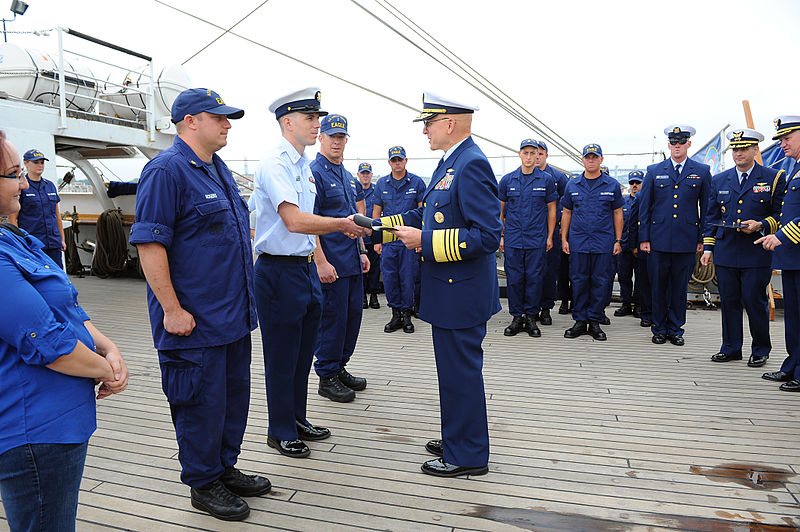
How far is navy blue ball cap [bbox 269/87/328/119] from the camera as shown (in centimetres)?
269

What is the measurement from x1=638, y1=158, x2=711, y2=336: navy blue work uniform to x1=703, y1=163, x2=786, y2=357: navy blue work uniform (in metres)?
0.33

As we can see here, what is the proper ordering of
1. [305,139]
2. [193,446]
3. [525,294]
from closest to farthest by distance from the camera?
[193,446] → [305,139] → [525,294]

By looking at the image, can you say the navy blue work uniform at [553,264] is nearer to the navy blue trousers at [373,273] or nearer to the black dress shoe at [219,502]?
the navy blue trousers at [373,273]

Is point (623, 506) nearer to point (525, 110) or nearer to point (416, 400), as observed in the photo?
point (416, 400)

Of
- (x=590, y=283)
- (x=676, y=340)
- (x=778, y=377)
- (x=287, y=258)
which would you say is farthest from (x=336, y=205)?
(x=676, y=340)

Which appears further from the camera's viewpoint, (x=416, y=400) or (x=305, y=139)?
(x=416, y=400)

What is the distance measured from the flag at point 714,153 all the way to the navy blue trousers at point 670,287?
4235 millimetres

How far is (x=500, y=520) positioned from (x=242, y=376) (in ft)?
4.10

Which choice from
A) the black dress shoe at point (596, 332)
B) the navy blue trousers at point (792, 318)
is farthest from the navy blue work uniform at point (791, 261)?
the black dress shoe at point (596, 332)

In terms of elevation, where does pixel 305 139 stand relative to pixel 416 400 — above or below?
above

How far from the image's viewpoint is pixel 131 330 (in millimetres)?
6082

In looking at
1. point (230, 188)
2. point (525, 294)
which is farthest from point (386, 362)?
point (230, 188)

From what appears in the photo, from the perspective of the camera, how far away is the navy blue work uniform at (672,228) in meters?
5.12

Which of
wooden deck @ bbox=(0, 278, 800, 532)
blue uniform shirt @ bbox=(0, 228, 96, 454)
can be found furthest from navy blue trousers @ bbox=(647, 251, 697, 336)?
blue uniform shirt @ bbox=(0, 228, 96, 454)
